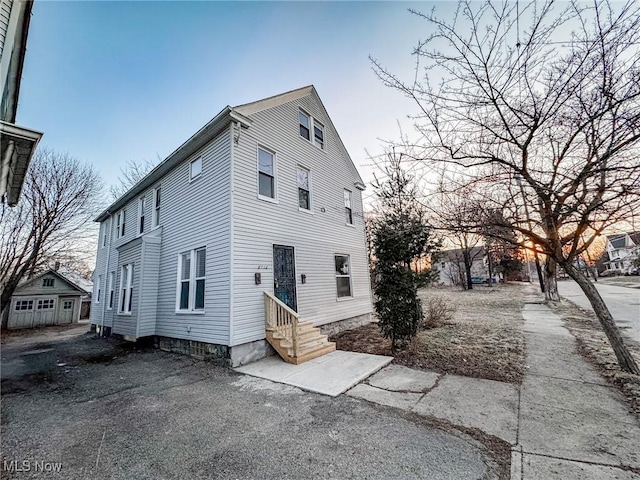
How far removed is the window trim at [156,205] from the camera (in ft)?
31.9

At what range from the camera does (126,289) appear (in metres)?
9.45

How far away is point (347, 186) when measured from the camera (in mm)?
11398

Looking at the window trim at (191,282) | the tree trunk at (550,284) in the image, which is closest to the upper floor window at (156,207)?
the window trim at (191,282)

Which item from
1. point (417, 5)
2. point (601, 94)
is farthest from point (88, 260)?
point (601, 94)

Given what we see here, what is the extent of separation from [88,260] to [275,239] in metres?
17.3

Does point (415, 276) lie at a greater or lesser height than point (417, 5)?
lesser

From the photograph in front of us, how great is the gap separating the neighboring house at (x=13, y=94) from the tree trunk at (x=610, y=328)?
9407 mm

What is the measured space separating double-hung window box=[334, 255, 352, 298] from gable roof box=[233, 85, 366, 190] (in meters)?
3.68

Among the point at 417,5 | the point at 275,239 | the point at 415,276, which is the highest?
the point at 417,5

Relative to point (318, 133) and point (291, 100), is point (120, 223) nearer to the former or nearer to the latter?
point (291, 100)

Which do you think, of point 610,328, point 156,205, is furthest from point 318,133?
point 610,328

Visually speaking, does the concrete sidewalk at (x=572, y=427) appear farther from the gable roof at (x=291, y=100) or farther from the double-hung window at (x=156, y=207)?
the double-hung window at (x=156, y=207)

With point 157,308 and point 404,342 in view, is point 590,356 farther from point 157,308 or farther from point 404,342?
→ point 157,308

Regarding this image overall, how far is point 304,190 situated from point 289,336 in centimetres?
479
